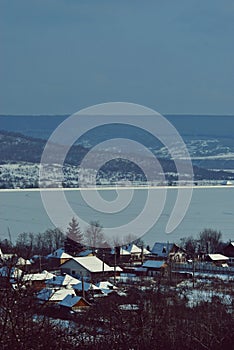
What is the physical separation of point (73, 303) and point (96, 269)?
283 centimetres

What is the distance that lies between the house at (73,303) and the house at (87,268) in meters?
2.35

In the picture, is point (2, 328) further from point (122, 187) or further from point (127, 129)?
point (127, 129)

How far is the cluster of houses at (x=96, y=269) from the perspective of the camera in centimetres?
646

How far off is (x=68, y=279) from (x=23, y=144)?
41.2 m

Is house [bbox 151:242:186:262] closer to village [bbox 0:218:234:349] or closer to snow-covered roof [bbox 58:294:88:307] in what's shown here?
village [bbox 0:218:234:349]

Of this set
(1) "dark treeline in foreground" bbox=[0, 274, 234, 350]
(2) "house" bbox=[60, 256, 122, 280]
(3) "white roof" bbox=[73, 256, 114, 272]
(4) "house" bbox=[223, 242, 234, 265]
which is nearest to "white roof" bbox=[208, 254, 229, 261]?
(4) "house" bbox=[223, 242, 234, 265]

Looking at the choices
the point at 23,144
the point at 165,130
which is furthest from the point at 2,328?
the point at 165,130

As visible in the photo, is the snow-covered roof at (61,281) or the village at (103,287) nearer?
the village at (103,287)

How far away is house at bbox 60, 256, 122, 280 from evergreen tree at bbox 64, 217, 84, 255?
1.38 metres

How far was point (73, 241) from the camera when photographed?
11.3 m

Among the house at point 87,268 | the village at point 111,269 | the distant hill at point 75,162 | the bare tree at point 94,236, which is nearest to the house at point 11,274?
the village at point 111,269

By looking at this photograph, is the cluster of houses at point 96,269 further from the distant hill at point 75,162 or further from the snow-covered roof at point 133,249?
the distant hill at point 75,162

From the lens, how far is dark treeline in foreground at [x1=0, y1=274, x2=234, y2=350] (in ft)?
6.11

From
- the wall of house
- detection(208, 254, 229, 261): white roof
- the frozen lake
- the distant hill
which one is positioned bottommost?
the wall of house
